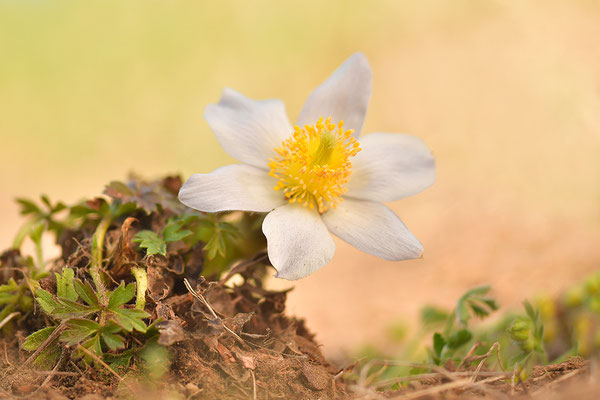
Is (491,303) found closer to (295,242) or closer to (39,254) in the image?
(295,242)

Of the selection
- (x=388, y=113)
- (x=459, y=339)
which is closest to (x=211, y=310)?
Result: (x=459, y=339)

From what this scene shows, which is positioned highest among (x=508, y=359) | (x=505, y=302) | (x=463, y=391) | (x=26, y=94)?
(x=26, y=94)

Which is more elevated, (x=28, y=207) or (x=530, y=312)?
(x=28, y=207)

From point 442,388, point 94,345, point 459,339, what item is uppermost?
point 94,345

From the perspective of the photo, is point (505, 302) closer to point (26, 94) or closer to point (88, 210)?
point (88, 210)

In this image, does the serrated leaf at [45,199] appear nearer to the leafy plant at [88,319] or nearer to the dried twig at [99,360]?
the leafy plant at [88,319]

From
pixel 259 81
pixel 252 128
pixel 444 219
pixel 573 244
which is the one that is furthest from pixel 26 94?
pixel 573 244
